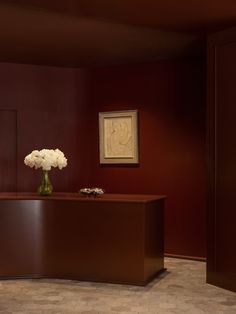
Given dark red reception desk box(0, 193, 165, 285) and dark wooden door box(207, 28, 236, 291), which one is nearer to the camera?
dark wooden door box(207, 28, 236, 291)

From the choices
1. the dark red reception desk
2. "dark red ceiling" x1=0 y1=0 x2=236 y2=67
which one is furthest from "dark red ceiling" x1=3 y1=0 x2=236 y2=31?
the dark red reception desk

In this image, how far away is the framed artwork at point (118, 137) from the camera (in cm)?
623

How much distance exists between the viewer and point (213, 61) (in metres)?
4.61

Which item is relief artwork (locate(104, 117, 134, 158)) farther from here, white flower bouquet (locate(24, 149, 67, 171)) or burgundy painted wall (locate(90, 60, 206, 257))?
white flower bouquet (locate(24, 149, 67, 171))

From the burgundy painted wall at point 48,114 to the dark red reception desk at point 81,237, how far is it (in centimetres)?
159

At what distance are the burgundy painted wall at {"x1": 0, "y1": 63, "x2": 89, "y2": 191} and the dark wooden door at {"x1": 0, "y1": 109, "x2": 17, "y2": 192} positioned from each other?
0.03 m

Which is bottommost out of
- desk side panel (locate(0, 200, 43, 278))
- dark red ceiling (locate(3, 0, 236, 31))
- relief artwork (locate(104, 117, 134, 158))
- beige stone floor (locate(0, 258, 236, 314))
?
beige stone floor (locate(0, 258, 236, 314))

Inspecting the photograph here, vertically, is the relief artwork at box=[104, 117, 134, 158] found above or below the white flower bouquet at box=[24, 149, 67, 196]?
above

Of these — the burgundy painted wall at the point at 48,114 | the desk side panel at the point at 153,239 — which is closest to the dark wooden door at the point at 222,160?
the desk side panel at the point at 153,239

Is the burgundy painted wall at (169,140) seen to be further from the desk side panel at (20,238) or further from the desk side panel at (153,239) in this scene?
the desk side panel at (20,238)

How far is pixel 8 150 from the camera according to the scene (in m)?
6.29

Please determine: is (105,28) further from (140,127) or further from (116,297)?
(116,297)

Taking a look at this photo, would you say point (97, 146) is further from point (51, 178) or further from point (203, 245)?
point (203, 245)

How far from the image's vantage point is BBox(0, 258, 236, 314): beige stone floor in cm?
383
